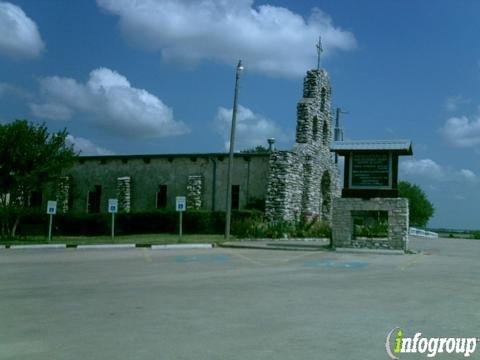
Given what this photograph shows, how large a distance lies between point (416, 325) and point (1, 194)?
90.5 ft

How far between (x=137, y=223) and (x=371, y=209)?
→ 57.7 feet

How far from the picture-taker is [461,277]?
14461mm

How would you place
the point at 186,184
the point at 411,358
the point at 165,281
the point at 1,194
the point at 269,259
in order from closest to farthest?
1. the point at 411,358
2. the point at 165,281
3. the point at 269,259
4. the point at 1,194
5. the point at 186,184

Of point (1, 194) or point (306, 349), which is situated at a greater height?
point (1, 194)

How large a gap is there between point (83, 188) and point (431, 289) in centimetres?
3628

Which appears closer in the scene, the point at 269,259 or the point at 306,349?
the point at 306,349

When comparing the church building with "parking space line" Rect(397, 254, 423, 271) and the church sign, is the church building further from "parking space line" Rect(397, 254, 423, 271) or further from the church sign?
"parking space line" Rect(397, 254, 423, 271)

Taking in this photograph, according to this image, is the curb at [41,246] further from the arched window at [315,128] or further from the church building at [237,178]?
the arched window at [315,128]

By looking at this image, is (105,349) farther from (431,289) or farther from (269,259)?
(269,259)

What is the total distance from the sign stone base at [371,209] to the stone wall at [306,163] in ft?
32.0

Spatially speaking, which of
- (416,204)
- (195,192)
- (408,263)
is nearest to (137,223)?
(195,192)

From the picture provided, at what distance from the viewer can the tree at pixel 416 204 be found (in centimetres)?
7969

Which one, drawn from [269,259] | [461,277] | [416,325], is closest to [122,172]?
[269,259]

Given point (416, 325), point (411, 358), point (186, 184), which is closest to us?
point (411, 358)
